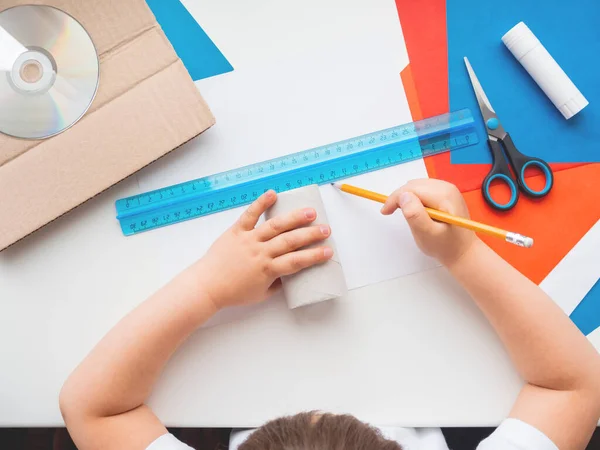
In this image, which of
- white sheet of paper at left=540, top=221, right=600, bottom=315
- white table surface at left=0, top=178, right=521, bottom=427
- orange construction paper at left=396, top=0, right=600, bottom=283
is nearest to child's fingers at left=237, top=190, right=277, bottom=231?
white table surface at left=0, top=178, right=521, bottom=427

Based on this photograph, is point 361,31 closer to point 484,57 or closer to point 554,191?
point 484,57

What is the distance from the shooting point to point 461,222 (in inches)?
23.4

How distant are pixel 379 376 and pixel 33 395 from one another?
0.42m

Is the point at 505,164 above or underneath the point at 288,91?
underneath

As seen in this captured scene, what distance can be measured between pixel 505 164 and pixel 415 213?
6.8 inches

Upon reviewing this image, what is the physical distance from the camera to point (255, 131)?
2.33 feet

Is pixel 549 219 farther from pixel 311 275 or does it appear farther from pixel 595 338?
pixel 311 275

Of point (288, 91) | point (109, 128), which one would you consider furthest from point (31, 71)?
point (288, 91)

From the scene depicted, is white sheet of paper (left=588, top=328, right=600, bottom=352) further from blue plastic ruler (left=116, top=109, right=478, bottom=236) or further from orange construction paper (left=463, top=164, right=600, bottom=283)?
blue plastic ruler (left=116, top=109, right=478, bottom=236)

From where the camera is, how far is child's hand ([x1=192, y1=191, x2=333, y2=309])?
0.63 m

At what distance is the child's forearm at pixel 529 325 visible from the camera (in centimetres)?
62

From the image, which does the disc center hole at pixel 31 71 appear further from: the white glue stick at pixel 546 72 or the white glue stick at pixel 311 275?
the white glue stick at pixel 546 72

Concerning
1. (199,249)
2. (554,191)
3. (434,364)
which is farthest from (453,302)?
(199,249)

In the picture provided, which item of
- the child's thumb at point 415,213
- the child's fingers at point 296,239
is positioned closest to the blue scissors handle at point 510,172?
the child's thumb at point 415,213
